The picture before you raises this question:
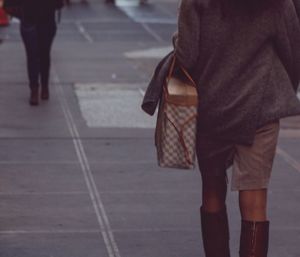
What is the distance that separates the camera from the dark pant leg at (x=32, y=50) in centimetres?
1175

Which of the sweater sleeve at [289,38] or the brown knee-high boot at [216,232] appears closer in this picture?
the sweater sleeve at [289,38]

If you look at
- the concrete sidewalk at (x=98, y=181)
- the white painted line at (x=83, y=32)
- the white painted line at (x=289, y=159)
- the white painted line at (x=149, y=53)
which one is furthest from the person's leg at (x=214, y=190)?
the white painted line at (x=83, y=32)

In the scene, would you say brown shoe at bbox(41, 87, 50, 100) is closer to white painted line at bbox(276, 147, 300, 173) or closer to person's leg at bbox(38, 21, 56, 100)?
person's leg at bbox(38, 21, 56, 100)

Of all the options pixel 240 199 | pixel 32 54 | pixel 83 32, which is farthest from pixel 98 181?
pixel 83 32

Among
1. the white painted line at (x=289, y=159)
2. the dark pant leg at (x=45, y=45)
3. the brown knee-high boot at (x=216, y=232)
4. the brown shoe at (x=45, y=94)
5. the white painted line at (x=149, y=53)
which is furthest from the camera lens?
the white painted line at (x=149, y=53)

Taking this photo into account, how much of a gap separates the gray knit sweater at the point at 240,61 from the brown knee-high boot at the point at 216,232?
423mm

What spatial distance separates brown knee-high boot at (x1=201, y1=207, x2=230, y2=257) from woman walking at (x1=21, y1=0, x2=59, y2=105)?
21.2 ft

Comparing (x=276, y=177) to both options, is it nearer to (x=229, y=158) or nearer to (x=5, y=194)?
(x=5, y=194)

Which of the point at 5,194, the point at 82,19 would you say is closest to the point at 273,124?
the point at 5,194

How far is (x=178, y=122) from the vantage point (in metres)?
5.21

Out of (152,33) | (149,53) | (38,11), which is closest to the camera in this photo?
(38,11)

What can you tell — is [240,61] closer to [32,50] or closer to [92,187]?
[92,187]

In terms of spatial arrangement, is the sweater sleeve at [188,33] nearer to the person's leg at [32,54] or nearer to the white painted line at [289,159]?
the white painted line at [289,159]

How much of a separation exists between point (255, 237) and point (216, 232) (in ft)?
0.69
